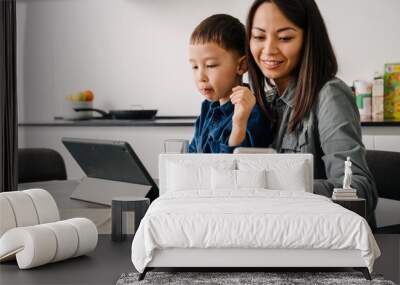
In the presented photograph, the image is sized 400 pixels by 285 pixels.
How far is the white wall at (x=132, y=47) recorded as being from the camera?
5438 millimetres

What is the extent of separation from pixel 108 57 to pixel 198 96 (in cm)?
90

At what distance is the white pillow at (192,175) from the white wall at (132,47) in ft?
9.10

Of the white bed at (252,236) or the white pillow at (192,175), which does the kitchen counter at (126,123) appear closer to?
the white pillow at (192,175)

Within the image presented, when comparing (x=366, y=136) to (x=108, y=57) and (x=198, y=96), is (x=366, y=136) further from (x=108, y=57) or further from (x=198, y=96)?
(x=108, y=57)

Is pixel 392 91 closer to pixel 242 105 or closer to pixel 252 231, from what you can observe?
pixel 242 105

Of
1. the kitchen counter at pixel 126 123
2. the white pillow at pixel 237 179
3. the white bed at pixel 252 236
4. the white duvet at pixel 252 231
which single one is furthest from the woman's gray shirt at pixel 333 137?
the kitchen counter at pixel 126 123

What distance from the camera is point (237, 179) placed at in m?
2.90

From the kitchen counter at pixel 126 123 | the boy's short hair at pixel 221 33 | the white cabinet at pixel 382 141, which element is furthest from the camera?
the kitchen counter at pixel 126 123

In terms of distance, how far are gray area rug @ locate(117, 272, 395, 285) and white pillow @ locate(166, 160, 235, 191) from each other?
0.59 meters

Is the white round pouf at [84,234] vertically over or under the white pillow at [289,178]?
under

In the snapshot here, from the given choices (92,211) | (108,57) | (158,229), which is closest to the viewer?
(158,229)

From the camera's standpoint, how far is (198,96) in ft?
18.8

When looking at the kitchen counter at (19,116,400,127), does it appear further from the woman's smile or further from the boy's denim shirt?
the woman's smile

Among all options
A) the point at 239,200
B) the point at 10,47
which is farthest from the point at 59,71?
the point at 239,200
